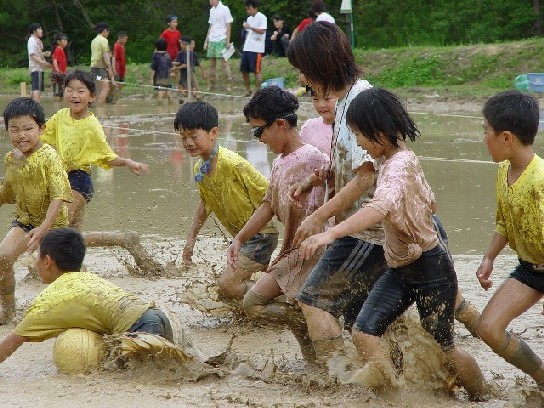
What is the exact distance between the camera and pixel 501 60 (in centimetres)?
2206

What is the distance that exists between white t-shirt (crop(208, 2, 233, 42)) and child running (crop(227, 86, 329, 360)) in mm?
18295

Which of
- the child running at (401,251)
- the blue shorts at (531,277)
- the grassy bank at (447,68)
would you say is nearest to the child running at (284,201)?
the child running at (401,251)

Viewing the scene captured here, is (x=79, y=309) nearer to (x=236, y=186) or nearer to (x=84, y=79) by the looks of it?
(x=236, y=186)

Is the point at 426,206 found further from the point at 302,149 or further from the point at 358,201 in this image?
the point at 302,149

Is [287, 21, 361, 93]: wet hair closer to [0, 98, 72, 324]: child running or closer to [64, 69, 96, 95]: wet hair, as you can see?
[0, 98, 72, 324]: child running

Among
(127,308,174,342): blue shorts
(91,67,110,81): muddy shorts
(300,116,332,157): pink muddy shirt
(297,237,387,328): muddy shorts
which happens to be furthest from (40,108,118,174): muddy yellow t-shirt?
(91,67,110,81): muddy shorts

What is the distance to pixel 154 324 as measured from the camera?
204 inches

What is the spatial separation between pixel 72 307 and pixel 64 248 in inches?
11.7

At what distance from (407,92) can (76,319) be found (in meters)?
15.9

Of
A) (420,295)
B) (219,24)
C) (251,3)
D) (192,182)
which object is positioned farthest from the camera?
(219,24)

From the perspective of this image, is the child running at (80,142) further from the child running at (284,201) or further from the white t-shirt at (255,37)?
the white t-shirt at (255,37)

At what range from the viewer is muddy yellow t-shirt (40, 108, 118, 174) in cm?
770

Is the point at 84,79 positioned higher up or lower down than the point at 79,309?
higher up

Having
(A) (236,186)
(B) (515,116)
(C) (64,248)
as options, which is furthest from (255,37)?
(B) (515,116)
